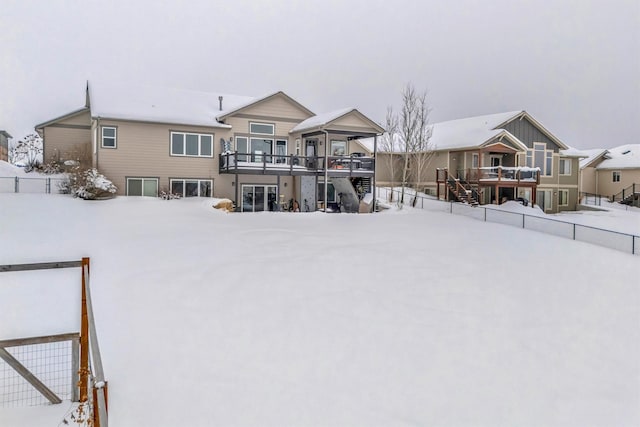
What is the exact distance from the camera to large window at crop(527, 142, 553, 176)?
32.0m

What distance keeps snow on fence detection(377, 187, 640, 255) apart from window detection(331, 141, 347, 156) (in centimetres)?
582

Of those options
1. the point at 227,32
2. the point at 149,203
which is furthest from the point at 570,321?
the point at 227,32

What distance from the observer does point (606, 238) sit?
16.5m

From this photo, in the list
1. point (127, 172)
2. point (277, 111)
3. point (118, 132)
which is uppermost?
point (277, 111)

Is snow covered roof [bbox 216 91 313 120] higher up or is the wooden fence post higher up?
snow covered roof [bbox 216 91 313 120]

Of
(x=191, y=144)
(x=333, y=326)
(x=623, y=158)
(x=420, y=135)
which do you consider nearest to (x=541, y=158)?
A: (x=420, y=135)

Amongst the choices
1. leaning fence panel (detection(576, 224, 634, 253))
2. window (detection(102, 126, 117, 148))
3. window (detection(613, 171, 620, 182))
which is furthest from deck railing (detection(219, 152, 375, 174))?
window (detection(613, 171, 620, 182))

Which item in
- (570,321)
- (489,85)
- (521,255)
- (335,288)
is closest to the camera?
(570,321)

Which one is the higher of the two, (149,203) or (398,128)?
(398,128)

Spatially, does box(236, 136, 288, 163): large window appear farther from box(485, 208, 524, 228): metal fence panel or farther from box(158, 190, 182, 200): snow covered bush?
box(485, 208, 524, 228): metal fence panel

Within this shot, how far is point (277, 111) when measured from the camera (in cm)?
2494

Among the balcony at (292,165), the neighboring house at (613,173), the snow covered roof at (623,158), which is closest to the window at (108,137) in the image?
the balcony at (292,165)

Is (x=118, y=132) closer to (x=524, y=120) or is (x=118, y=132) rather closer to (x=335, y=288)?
(x=335, y=288)

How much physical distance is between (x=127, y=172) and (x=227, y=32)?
16.6 meters
